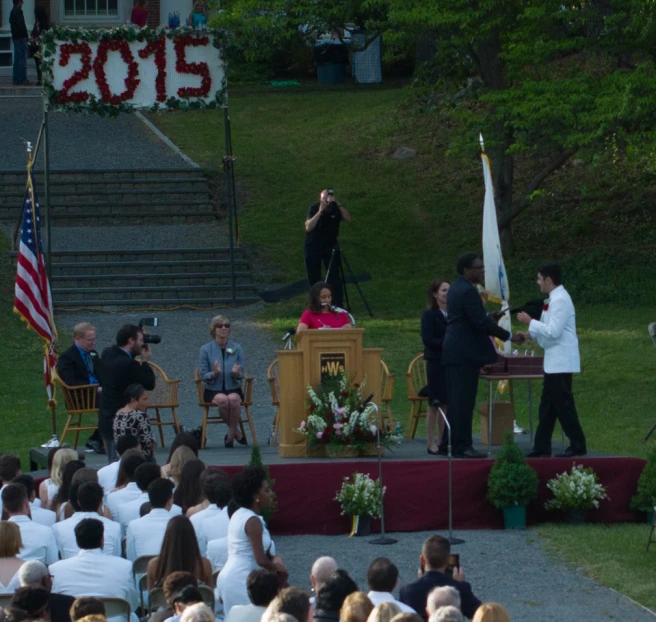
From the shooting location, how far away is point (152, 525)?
7883mm

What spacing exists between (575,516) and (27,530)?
16.4ft

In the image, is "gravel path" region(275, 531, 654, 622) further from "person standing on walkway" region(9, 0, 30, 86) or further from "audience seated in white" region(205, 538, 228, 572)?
"person standing on walkway" region(9, 0, 30, 86)

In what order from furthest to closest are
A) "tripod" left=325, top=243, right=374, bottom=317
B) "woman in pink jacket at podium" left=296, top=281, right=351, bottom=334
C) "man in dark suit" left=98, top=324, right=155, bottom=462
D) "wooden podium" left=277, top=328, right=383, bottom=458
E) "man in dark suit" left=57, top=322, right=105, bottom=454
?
"tripod" left=325, top=243, right=374, bottom=317, "man in dark suit" left=57, top=322, right=105, bottom=454, "woman in pink jacket at podium" left=296, top=281, right=351, bottom=334, "man in dark suit" left=98, top=324, right=155, bottom=462, "wooden podium" left=277, top=328, right=383, bottom=458

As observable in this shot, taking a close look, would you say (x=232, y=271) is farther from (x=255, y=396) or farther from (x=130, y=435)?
(x=130, y=435)

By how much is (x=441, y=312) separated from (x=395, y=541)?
7.10 feet

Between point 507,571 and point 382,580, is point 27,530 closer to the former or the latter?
point 382,580

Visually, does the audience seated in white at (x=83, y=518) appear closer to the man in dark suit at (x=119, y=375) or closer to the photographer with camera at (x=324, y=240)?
the man in dark suit at (x=119, y=375)

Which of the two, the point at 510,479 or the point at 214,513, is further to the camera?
the point at 510,479

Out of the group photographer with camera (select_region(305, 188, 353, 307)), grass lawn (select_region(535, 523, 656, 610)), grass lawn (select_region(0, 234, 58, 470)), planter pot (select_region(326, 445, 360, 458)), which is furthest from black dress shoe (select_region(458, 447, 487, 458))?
photographer with camera (select_region(305, 188, 353, 307))

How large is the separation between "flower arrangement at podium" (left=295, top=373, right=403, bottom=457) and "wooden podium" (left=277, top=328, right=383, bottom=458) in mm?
103

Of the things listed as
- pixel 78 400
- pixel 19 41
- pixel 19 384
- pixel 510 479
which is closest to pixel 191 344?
pixel 19 384

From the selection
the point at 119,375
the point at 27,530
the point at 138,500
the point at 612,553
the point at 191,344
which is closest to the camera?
the point at 27,530

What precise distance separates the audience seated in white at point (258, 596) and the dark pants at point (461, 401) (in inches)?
190

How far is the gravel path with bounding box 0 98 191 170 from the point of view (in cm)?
2590
